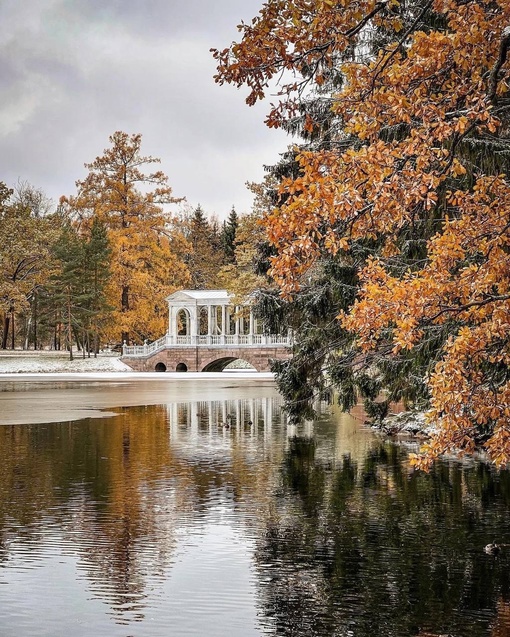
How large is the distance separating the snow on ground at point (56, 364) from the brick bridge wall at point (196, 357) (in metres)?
1.00

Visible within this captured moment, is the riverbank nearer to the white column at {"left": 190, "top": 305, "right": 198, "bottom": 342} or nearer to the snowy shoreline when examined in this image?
the snowy shoreline

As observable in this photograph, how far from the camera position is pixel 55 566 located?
8.17 meters

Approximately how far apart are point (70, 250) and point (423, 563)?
51.6m

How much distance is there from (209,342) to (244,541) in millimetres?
48328

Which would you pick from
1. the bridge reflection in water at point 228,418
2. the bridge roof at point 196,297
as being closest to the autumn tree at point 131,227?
the bridge roof at point 196,297

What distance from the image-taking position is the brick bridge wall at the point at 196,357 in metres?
56.9

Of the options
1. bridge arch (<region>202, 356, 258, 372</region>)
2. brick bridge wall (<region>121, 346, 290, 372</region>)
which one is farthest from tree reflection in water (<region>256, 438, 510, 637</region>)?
bridge arch (<region>202, 356, 258, 372</region>)

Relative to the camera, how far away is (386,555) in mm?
8648

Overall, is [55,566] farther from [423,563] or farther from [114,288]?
[114,288]

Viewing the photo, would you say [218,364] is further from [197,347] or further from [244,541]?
[244,541]

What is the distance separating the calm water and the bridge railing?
3886cm

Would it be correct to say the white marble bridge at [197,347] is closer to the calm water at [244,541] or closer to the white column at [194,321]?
the white column at [194,321]

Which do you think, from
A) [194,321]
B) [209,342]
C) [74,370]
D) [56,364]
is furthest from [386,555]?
[56,364]

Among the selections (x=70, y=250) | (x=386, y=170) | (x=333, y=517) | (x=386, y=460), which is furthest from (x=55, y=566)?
(x=70, y=250)
